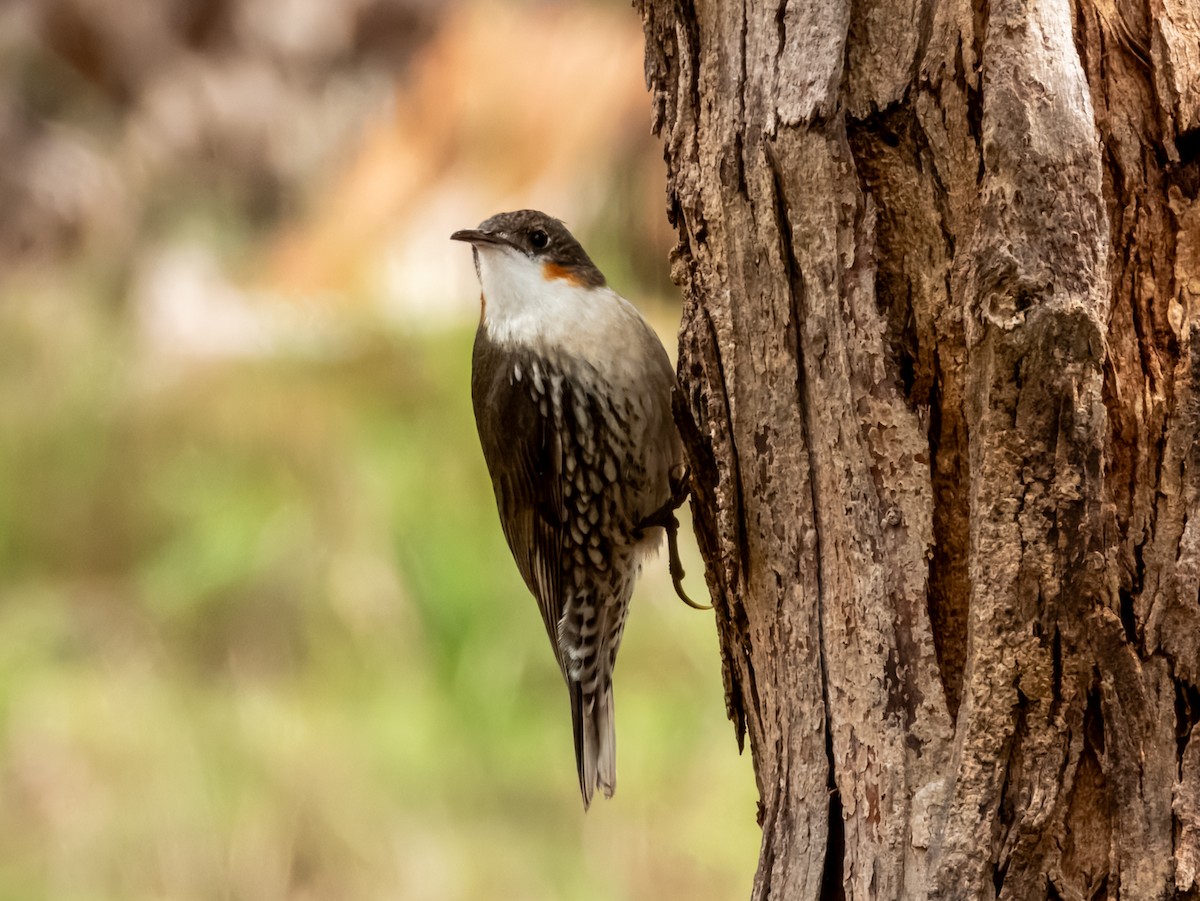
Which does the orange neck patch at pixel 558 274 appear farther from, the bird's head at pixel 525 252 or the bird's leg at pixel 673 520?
the bird's leg at pixel 673 520

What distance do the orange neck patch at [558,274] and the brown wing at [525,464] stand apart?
176mm

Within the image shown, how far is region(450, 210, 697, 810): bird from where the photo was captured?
277cm

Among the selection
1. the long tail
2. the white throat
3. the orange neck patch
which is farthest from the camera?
the long tail

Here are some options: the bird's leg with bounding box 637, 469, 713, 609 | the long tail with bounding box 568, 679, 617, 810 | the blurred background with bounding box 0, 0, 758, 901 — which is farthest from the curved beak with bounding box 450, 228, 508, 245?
the blurred background with bounding box 0, 0, 758, 901

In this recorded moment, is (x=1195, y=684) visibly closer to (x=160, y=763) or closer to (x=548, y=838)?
(x=548, y=838)

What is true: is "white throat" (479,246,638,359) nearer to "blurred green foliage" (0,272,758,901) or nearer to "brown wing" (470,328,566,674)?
"brown wing" (470,328,566,674)

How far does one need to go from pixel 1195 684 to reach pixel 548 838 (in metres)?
2.90

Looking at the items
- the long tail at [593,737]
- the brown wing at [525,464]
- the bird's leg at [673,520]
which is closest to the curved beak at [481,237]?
the brown wing at [525,464]

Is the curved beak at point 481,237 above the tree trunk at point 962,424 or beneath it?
above

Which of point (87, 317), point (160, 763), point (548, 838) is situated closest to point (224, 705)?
point (160, 763)

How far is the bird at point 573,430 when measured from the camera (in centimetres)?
277

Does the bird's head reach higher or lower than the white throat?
higher

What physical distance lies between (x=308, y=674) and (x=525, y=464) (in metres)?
1.86

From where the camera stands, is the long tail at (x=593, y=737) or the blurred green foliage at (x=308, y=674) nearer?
the long tail at (x=593, y=737)
